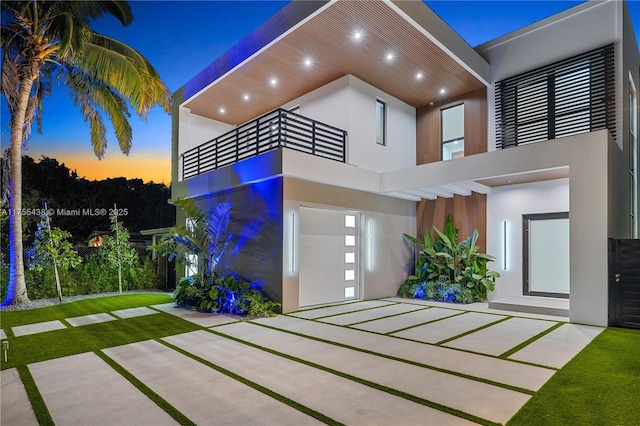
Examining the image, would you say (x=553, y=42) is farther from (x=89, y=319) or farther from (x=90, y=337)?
(x=89, y=319)

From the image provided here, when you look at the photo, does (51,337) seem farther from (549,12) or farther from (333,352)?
(549,12)

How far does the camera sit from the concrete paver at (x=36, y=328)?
638 cm

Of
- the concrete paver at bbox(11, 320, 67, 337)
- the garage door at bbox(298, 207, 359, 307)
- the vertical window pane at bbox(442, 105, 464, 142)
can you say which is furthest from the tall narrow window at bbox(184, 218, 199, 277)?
the vertical window pane at bbox(442, 105, 464, 142)

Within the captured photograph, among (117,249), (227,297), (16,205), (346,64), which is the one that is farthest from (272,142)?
(117,249)

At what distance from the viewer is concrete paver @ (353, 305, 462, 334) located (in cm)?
662

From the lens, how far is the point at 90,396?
12.1ft

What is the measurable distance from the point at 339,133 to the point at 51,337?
7636mm

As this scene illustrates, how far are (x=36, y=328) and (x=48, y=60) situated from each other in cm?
657

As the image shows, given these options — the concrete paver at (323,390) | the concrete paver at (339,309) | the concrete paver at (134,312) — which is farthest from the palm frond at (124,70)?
the concrete paver at (323,390)

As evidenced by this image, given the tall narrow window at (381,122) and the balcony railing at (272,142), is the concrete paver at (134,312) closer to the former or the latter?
the balcony railing at (272,142)

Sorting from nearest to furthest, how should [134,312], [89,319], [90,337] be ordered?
1. [90,337]
2. [89,319]
3. [134,312]

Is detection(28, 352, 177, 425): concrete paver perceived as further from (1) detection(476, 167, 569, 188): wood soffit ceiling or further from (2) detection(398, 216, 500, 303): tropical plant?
(1) detection(476, 167, 569, 188): wood soffit ceiling

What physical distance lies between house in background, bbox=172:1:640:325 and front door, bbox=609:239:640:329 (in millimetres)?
195

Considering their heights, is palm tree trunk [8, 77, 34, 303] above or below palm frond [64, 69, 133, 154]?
below
